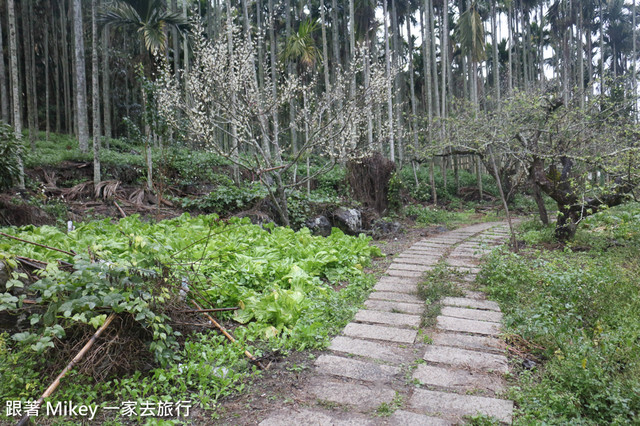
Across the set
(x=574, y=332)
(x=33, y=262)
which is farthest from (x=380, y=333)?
(x=33, y=262)

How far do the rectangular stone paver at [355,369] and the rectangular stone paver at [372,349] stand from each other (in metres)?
0.10

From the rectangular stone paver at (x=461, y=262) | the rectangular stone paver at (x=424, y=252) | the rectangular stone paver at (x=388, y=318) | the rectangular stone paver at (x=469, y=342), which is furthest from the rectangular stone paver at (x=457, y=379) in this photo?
the rectangular stone paver at (x=424, y=252)

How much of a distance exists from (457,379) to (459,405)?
0.27 m

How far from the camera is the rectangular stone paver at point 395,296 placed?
12.0ft

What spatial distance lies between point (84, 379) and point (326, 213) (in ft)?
18.1

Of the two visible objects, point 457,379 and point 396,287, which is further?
point 396,287

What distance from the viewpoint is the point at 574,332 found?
103 inches

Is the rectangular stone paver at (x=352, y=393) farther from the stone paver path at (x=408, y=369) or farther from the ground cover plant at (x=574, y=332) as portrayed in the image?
the ground cover plant at (x=574, y=332)

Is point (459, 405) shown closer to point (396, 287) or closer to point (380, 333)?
point (380, 333)

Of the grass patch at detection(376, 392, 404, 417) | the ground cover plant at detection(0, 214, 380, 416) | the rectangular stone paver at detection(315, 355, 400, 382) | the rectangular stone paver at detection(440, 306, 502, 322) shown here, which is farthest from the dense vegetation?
the grass patch at detection(376, 392, 404, 417)

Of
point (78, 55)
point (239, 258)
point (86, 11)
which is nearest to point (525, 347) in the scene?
point (239, 258)

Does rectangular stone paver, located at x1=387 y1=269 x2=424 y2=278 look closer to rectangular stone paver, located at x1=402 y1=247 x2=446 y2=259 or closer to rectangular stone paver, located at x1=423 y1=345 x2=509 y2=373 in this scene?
rectangular stone paver, located at x1=402 y1=247 x2=446 y2=259

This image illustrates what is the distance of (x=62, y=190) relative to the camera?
7.55 metres

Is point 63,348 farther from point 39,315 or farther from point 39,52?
point 39,52
